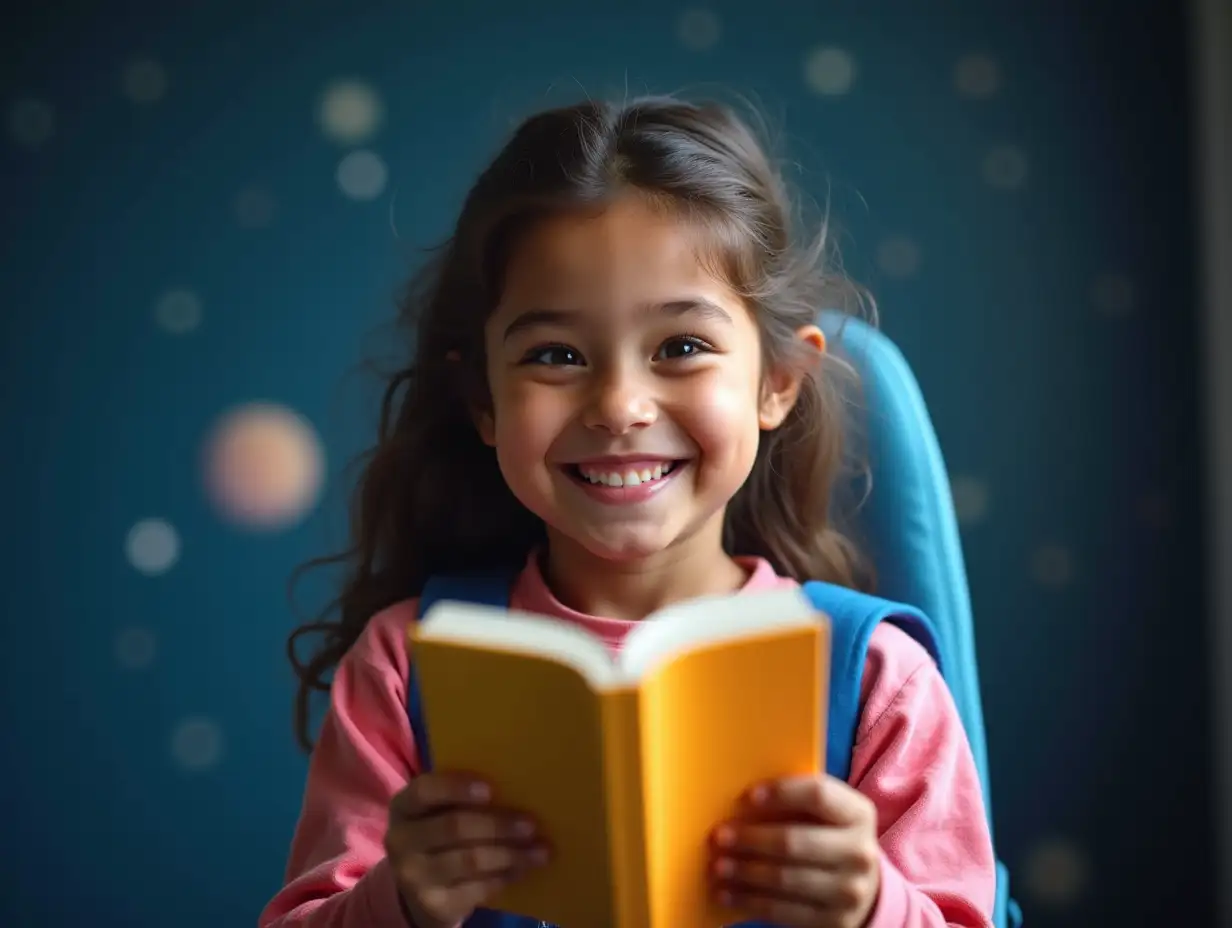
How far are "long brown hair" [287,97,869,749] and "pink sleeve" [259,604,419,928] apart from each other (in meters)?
0.14

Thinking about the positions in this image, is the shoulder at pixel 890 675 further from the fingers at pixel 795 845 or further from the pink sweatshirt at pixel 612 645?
the fingers at pixel 795 845

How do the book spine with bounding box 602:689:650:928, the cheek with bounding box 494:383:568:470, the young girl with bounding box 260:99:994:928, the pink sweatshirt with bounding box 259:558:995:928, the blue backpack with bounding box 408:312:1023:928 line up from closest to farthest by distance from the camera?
the book spine with bounding box 602:689:650:928 < the young girl with bounding box 260:99:994:928 < the pink sweatshirt with bounding box 259:558:995:928 < the cheek with bounding box 494:383:568:470 < the blue backpack with bounding box 408:312:1023:928

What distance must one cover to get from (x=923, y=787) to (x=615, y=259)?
0.45 m

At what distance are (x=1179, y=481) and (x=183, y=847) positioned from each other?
136 centimetres

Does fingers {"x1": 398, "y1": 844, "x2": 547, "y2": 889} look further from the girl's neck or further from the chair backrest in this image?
the chair backrest

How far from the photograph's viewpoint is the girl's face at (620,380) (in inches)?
37.3

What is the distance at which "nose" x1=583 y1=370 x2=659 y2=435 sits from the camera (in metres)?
0.93

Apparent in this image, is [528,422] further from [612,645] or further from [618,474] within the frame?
[612,645]

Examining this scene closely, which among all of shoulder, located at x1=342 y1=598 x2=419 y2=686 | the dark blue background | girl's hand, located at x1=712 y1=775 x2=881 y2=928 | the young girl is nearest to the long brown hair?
the young girl

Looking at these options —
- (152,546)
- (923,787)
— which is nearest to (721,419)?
(923,787)

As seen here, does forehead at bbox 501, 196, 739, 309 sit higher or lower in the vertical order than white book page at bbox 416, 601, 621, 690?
higher

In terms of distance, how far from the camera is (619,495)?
3.19 feet

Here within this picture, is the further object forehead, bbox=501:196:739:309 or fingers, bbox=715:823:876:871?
forehead, bbox=501:196:739:309

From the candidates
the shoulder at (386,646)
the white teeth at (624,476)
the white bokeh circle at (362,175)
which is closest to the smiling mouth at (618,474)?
the white teeth at (624,476)
